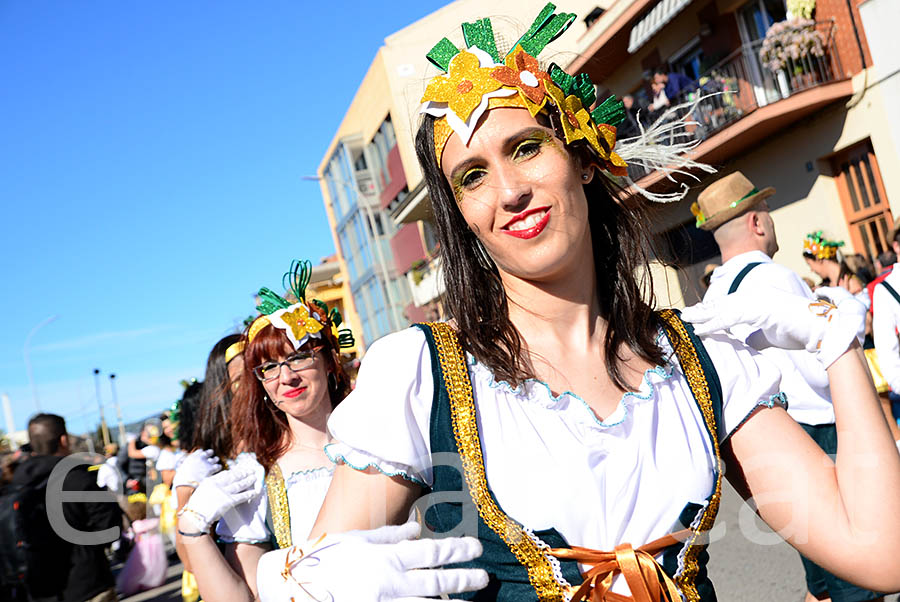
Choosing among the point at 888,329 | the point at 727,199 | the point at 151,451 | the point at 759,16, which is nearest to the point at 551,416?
the point at 727,199

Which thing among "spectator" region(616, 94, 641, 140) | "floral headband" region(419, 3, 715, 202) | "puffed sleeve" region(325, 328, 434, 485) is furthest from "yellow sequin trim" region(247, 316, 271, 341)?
"puffed sleeve" region(325, 328, 434, 485)

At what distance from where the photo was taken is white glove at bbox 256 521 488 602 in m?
1.33

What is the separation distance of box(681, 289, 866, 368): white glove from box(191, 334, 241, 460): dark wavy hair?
2672mm

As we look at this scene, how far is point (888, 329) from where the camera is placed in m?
4.32

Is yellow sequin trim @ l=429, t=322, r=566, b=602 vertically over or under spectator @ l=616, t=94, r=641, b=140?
under

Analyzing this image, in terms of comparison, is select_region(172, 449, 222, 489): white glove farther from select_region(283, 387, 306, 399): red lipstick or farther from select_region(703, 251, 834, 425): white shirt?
select_region(703, 251, 834, 425): white shirt

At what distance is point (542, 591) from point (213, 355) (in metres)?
2.97

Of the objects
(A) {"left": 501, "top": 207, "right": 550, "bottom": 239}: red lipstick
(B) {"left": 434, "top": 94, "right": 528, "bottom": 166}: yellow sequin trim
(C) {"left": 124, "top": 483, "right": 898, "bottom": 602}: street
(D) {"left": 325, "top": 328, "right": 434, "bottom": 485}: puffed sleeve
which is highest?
(B) {"left": 434, "top": 94, "right": 528, "bottom": 166}: yellow sequin trim

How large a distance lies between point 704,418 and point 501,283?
20.2 inches

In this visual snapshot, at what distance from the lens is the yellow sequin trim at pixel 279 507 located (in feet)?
9.65

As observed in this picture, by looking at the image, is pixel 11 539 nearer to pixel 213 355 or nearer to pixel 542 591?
pixel 213 355

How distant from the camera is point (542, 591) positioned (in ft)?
4.98

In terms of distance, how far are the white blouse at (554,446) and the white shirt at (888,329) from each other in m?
3.04

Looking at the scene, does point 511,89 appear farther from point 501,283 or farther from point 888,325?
point 888,325
